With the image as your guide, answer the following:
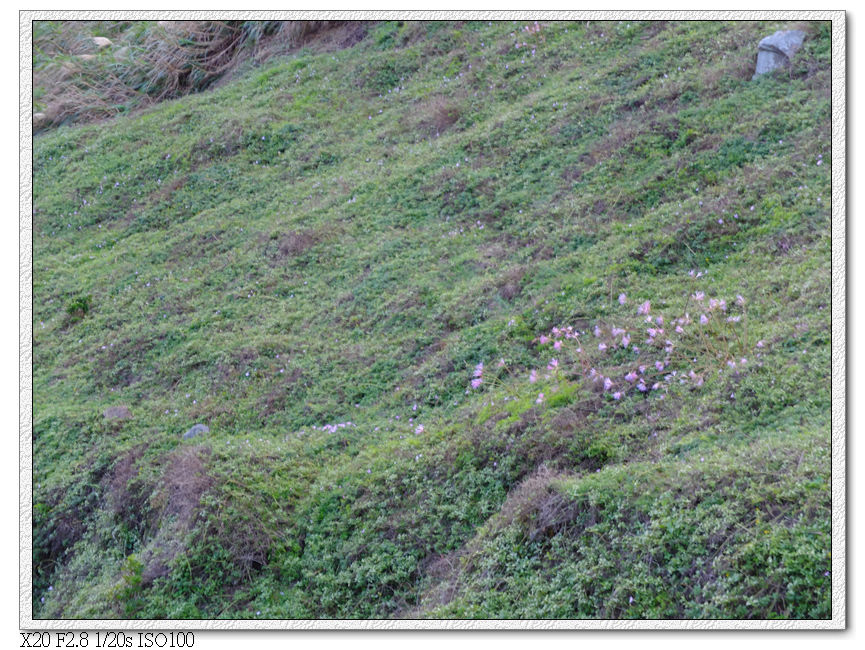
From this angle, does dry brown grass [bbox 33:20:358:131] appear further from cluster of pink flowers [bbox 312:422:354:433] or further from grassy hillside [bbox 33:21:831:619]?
cluster of pink flowers [bbox 312:422:354:433]

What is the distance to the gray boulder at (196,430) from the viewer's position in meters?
5.88

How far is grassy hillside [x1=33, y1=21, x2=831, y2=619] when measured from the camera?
12.3 feet

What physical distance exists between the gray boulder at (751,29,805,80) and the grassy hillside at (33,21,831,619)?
14 cm

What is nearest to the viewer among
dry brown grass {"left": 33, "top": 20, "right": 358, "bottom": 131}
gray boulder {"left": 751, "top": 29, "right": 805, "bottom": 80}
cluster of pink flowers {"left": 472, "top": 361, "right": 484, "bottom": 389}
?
cluster of pink flowers {"left": 472, "top": 361, "right": 484, "bottom": 389}

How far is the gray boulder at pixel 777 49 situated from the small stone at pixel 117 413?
6368 mm

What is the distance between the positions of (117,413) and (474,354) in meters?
2.94

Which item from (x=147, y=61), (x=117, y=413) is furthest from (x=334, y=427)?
(x=147, y=61)

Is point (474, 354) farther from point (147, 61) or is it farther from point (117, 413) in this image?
point (147, 61)

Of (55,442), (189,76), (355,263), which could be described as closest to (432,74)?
(355,263)

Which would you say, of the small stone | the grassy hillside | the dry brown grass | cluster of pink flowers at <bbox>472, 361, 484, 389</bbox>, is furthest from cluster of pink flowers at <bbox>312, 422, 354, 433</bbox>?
the dry brown grass

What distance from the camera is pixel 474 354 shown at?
576 cm

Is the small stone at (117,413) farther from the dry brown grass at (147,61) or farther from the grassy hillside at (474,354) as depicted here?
the dry brown grass at (147,61)

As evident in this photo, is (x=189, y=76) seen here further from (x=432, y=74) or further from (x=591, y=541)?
(x=591, y=541)

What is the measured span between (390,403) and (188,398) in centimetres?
184
